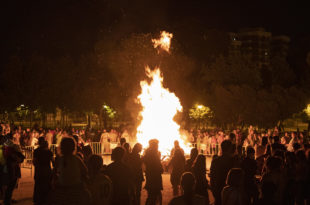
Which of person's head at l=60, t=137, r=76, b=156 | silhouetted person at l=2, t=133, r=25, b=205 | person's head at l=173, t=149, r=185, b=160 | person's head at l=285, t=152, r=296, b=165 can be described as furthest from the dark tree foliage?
person's head at l=60, t=137, r=76, b=156

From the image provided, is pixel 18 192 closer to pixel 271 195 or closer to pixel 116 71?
pixel 271 195

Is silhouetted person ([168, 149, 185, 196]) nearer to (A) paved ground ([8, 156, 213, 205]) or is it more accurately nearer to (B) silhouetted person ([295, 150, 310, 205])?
(A) paved ground ([8, 156, 213, 205])

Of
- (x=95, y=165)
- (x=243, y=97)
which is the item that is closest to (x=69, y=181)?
(x=95, y=165)

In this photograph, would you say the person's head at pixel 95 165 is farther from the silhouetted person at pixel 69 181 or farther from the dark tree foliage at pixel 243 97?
the dark tree foliage at pixel 243 97

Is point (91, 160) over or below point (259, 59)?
below

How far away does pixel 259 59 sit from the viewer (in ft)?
504

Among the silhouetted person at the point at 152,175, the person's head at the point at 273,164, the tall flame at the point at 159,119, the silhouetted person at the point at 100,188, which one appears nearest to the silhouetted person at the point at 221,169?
the person's head at the point at 273,164

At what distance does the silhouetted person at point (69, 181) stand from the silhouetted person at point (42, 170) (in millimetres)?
3014

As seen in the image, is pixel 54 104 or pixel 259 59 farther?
pixel 259 59

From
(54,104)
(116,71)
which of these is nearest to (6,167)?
(116,71)

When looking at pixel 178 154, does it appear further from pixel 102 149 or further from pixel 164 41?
pixel 164 41

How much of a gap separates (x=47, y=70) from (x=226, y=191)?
3681 centimetres

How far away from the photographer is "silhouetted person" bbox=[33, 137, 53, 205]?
28.8ft

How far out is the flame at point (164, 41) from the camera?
1384 inches
